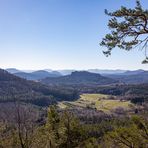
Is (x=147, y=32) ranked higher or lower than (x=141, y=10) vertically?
lower

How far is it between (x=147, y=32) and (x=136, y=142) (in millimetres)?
15820

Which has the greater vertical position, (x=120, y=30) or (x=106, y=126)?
(x=120, y=30)

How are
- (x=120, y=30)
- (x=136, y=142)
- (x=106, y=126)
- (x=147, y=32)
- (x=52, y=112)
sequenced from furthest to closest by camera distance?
(x=106, y=126), (x=52, y=112), (x=136, y=142), (x=120, y=30), (x=147, y=32)

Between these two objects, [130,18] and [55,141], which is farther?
[55,141]

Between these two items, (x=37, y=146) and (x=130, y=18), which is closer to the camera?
(x=130, y=18)

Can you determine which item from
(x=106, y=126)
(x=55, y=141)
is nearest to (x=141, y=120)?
(x=55, y=141)

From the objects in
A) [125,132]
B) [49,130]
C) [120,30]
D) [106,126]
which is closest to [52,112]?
[49,130]

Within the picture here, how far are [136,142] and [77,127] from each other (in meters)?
21.5

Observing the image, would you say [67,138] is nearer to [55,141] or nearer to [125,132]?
[55,141]

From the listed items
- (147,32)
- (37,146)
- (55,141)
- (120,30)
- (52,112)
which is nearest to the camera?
(147,32)

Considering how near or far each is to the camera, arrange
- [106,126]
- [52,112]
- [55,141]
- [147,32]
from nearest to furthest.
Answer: [147,32], [55,141], [52,112], [106,126]

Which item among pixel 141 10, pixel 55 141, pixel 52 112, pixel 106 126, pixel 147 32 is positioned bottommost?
pixel 106 126

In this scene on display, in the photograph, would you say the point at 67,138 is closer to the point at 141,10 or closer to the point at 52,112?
the point at 52,112

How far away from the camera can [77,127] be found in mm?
51312
